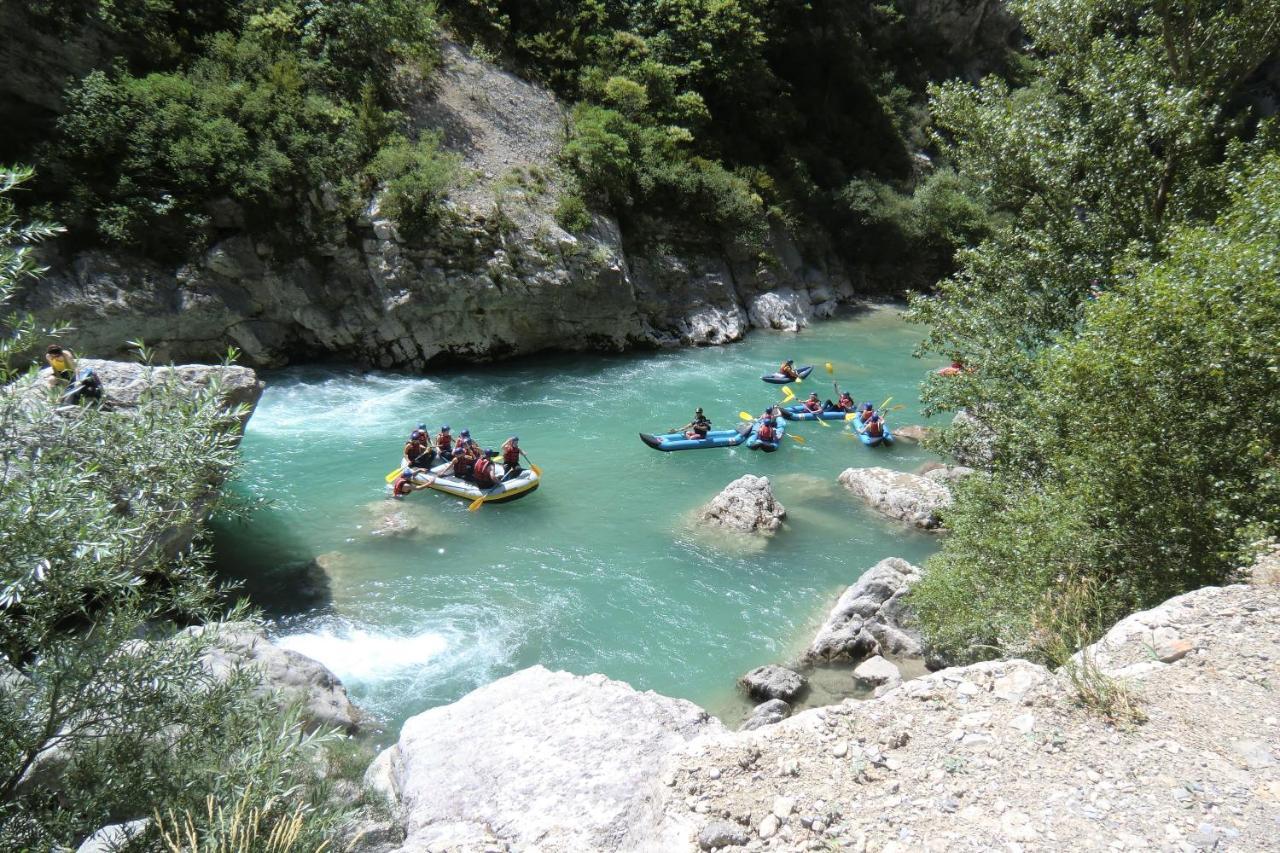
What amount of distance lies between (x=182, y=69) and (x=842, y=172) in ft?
78.6

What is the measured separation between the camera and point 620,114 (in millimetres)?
23578

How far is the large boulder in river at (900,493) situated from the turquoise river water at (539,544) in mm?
384

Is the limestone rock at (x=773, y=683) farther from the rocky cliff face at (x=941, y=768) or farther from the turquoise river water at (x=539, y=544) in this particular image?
the rocky cliff face at (x=941, y=768)

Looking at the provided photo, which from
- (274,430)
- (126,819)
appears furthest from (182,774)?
(274,430)

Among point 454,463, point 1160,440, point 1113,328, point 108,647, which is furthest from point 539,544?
point 1160,440

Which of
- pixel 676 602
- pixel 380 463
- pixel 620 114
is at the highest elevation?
pixel 620 114

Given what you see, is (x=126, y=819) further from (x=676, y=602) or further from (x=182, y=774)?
(x=676, y=602)

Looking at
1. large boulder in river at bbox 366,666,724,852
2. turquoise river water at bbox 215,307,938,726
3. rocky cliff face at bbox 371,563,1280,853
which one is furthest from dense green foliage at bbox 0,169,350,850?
turquoise river water at bbox 215,307,938,726

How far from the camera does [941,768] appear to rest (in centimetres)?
440

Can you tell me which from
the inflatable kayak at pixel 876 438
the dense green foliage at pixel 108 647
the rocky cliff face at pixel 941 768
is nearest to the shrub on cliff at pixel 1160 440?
the rocky cliff face at pixel 941 768

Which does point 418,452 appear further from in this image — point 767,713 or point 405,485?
point 767,713

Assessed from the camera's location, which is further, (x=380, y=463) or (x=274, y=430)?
(x=274, y=430)

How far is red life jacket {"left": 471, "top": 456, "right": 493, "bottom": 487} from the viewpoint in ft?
44.9

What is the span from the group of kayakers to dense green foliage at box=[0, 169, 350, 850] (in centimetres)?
892
